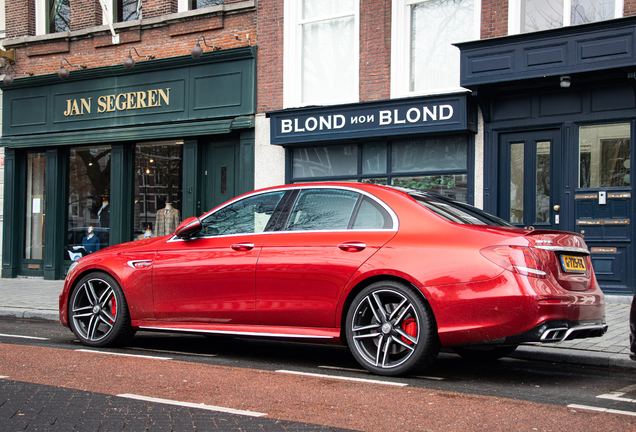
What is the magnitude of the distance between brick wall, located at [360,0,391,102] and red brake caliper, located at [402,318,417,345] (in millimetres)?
8469

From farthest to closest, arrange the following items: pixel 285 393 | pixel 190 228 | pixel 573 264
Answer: pixel 190 228 → pixel 573 264 → pixel 285 393

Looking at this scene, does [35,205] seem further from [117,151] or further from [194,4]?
[194,4]

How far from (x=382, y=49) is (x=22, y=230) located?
1048 centimetres

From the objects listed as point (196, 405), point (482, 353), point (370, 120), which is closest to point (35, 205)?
point (370, 120)

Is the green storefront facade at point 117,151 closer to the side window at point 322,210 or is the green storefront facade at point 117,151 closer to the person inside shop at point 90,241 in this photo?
the person inside shop at point 90,241

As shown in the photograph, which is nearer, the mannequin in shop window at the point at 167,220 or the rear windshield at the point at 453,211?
the rear windshield at the point at 453,211

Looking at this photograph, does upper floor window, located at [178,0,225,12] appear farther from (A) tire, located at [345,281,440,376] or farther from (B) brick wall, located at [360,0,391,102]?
(A) tire, located at [345,281,440,376]

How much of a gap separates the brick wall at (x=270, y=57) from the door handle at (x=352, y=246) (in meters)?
9.09

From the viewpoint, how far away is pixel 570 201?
11.2 metres

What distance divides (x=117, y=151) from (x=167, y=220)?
219 centimetres

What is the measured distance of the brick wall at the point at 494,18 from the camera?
39.0 feet

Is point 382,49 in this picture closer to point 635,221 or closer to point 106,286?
point 635,221

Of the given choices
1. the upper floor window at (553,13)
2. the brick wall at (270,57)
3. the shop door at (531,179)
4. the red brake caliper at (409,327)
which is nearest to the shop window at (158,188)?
the brick wall at (270,57)

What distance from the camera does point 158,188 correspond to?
52.5 ft
